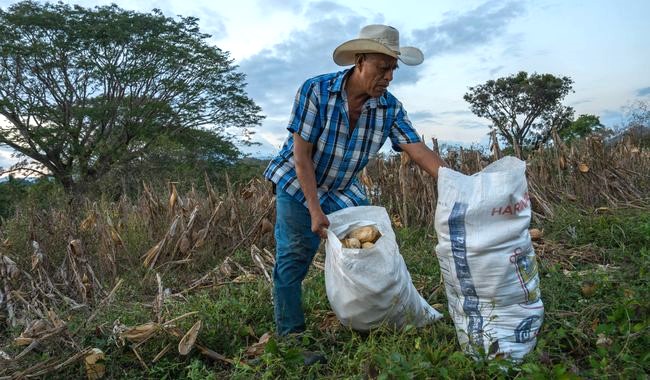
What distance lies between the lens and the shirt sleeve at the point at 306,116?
2488 mm

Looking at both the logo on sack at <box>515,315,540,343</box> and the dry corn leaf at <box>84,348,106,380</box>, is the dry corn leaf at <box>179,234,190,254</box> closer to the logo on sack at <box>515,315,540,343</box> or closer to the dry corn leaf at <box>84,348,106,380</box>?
the dry corn leaf at <box>84,348,106,380</box>

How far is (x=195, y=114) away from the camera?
2078cm

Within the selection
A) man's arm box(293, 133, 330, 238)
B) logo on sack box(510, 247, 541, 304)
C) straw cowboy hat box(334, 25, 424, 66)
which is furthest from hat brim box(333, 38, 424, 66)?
logo on sack box(510, 247, 541, 304)

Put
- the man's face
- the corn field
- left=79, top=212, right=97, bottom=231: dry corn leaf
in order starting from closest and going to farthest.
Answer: the man's face
the corn field
left=79, top=212, right=97, bottom=231: dry corn leaf

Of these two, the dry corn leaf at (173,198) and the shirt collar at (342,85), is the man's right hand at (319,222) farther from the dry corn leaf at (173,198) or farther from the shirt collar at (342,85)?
the dry corn leaf at (173,198)

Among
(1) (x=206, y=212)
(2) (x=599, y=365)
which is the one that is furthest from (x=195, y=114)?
(2) (x=599, y=365)

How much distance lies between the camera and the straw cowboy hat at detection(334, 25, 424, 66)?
234 cm

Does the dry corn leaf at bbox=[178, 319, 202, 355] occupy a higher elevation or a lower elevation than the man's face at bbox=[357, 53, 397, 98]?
lower

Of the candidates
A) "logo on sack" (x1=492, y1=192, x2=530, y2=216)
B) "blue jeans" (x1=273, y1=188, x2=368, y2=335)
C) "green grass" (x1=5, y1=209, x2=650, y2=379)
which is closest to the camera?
"green grass" (x1=5, y1=209, x2=650, y2=379)

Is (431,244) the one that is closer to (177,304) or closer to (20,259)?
(177,304)

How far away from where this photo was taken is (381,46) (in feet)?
7.60

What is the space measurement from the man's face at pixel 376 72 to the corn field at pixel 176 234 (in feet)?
4.48

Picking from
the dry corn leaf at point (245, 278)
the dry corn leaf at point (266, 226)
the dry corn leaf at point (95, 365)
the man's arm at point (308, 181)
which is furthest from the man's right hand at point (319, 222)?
the dry corn leaf at point (266, 226)

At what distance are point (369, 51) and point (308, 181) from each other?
0.62 m
